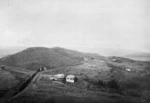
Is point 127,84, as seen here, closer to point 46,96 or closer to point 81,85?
point 81,85

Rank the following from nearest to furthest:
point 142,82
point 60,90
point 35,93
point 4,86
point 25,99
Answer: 1. point 25,99
2. point 35,93
3. point 60,90
4. point 4,86
5. point 142,82

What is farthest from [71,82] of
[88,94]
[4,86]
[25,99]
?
[4,86]

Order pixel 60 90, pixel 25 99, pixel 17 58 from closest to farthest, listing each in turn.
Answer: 1. pixel 25 99
2. pixel 60 90
3. pixel 17 58

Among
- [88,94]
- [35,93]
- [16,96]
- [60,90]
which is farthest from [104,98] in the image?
[16,96]

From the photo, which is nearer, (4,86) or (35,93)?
(35,93)

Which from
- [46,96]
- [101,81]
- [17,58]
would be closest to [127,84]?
[101,81]

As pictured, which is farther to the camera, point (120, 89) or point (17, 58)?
point (17, 58)

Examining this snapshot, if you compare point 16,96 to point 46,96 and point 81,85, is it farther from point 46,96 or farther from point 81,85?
point 81,85

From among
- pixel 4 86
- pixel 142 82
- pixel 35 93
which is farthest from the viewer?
pixel 142 82

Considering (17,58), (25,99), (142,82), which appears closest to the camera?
(25,99)
